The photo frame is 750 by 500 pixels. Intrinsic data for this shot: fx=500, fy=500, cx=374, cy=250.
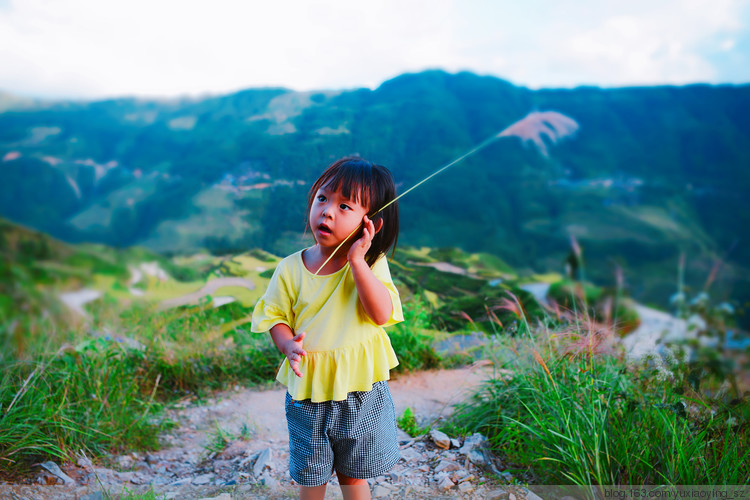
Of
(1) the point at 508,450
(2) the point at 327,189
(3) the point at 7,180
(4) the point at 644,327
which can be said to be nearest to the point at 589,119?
(4) the point at 644,327

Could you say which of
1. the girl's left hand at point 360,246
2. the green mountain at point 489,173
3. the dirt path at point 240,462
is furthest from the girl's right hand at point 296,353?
the green mountain at point 489,173

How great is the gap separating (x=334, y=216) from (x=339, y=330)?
13.8 inches

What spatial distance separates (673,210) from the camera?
7867mm

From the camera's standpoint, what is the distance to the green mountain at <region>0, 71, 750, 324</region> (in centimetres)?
562

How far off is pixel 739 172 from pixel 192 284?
26.8ft

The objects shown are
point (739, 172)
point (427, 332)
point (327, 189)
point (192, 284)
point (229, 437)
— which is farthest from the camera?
point (739, 172)

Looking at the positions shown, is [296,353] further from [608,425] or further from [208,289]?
[208,289]

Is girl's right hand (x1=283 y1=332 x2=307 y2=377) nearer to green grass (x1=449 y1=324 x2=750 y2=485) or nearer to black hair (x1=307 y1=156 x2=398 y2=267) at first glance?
black hair (x1=307 y1=156 x2=398 y2=267)

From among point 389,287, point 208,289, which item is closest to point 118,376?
point 208,289

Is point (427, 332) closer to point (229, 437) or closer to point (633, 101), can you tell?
point (229, 437)

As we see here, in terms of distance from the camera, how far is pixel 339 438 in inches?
60.9

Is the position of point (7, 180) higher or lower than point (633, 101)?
lower

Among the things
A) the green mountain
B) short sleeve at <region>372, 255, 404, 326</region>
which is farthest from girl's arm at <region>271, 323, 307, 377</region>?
the green mountain

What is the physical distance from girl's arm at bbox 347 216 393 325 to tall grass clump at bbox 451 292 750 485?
882 millimetres
